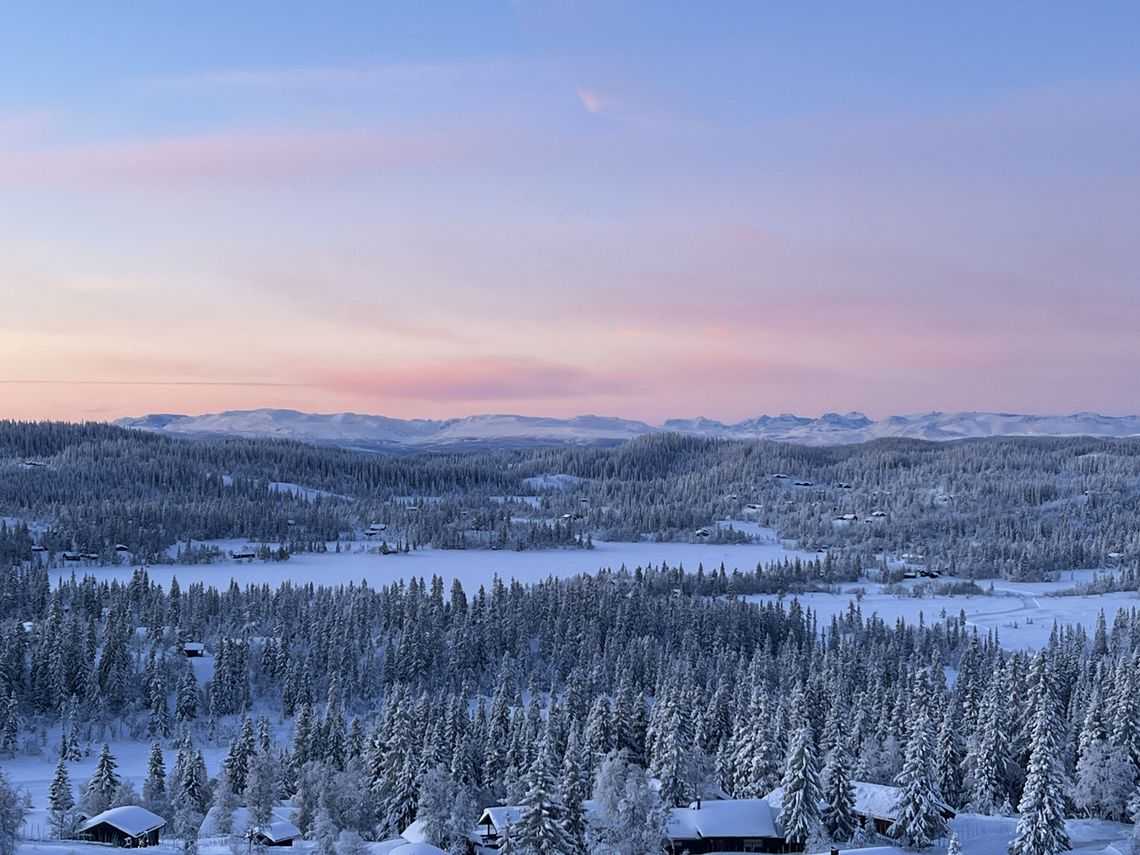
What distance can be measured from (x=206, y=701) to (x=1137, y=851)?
87.8 meters

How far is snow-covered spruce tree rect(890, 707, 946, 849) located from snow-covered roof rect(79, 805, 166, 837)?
148ft

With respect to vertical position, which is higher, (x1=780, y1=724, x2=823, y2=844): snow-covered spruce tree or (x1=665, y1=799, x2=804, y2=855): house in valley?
(x1=780, y1=724, x2=823, y2=844): snow-covered spruce tree

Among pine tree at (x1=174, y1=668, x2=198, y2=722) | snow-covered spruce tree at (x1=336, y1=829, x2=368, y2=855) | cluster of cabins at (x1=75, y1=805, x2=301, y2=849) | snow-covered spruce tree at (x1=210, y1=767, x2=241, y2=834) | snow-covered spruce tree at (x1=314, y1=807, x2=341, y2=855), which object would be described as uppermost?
snow-covered spruce tree at (x1=336, y1=829, x2=368, y2=855)

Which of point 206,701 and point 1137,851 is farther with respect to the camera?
point 206,701

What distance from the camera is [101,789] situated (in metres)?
79.1

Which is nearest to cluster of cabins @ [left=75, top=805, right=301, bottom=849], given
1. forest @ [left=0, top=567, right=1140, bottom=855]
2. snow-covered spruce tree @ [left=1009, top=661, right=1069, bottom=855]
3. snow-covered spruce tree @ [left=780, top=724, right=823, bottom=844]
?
forest @ [left=0, top=567, right=1140, bottom=855]

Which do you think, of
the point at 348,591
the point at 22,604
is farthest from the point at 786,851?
the point at 22,604

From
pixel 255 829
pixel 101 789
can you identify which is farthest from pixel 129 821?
pixel 101 789

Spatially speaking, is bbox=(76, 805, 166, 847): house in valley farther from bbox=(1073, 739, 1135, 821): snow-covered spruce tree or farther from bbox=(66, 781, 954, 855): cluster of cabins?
bbox=(1073, 739, 1135, 821): snow-covered spruce tree

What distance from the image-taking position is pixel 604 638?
14538 cm

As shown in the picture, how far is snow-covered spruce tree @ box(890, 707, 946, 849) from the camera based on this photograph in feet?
228

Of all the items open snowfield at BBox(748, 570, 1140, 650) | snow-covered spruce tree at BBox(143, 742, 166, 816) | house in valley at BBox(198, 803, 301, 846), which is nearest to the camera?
house in valley at BBox(198, 803, 301, 846)

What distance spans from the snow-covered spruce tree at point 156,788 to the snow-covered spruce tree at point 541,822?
3075 centimetres

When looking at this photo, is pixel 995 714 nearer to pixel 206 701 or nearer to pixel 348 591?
pixel 206 701
